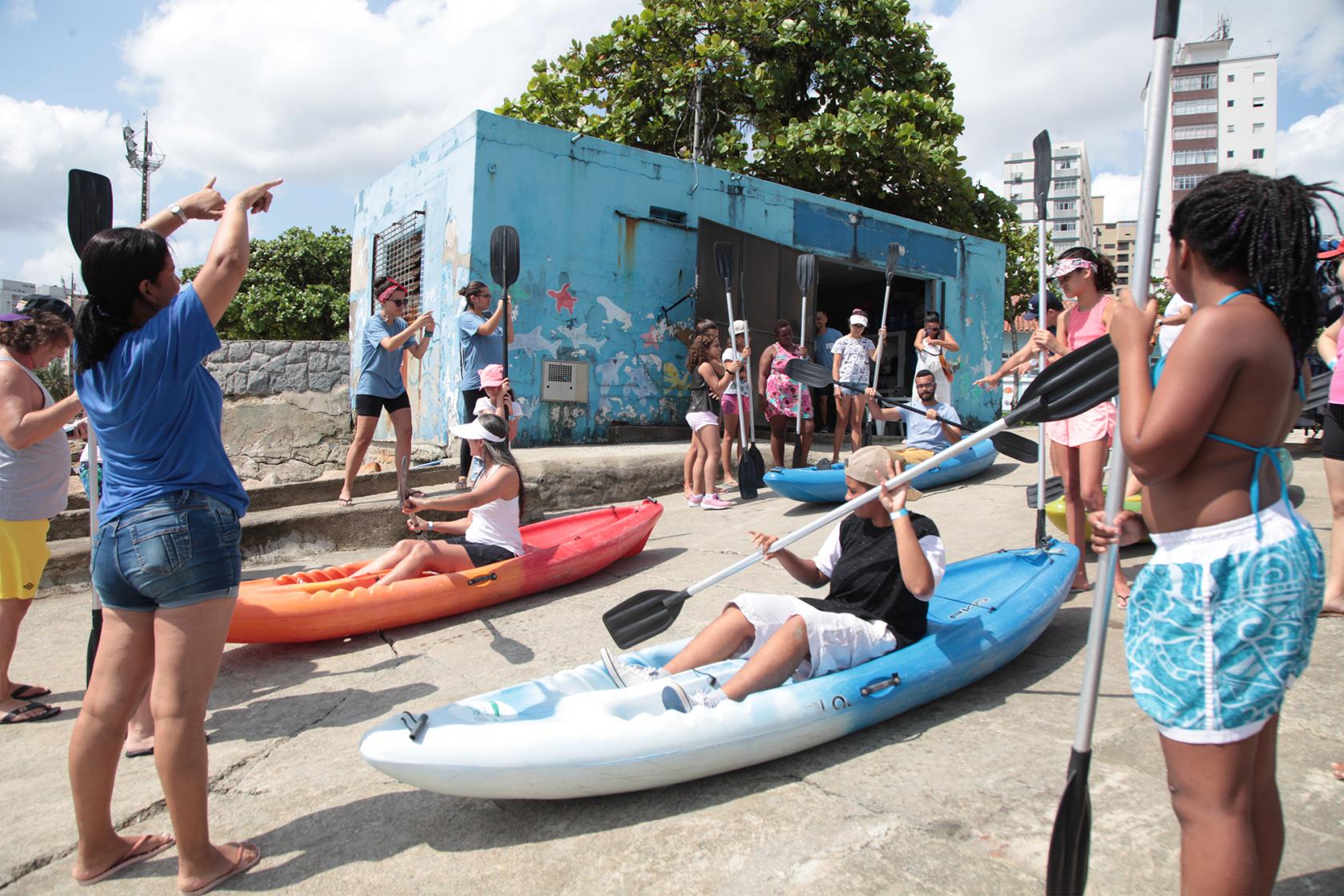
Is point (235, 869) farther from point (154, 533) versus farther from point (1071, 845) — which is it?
point (1071, 845)

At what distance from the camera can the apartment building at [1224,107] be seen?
2608 inches

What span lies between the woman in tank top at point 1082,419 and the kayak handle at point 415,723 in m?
3.29

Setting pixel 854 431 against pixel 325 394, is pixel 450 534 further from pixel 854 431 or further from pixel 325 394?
pixel 325 394

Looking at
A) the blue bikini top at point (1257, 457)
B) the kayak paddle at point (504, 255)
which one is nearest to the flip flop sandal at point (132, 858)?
the blue bikini top at point (1257, 457)

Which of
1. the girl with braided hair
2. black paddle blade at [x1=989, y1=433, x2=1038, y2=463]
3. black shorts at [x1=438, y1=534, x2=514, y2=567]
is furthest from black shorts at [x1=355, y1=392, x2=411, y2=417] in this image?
the girl with braided hair

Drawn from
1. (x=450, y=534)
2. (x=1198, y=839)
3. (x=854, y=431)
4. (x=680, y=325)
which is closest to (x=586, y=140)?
(x=680, y=325)

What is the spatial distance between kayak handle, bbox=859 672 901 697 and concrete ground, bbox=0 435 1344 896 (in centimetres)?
20

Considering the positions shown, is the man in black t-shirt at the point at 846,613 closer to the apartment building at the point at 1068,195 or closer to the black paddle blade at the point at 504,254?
the black paddle blade at the point at 504,254

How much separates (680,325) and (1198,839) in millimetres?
9230

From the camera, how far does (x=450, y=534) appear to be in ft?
21.3

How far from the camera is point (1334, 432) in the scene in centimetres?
365

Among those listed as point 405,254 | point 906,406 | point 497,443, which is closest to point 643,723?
point 497,443

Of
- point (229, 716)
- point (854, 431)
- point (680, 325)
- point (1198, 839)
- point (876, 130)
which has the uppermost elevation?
point (876, 130)

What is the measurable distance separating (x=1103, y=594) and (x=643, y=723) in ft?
4.46
